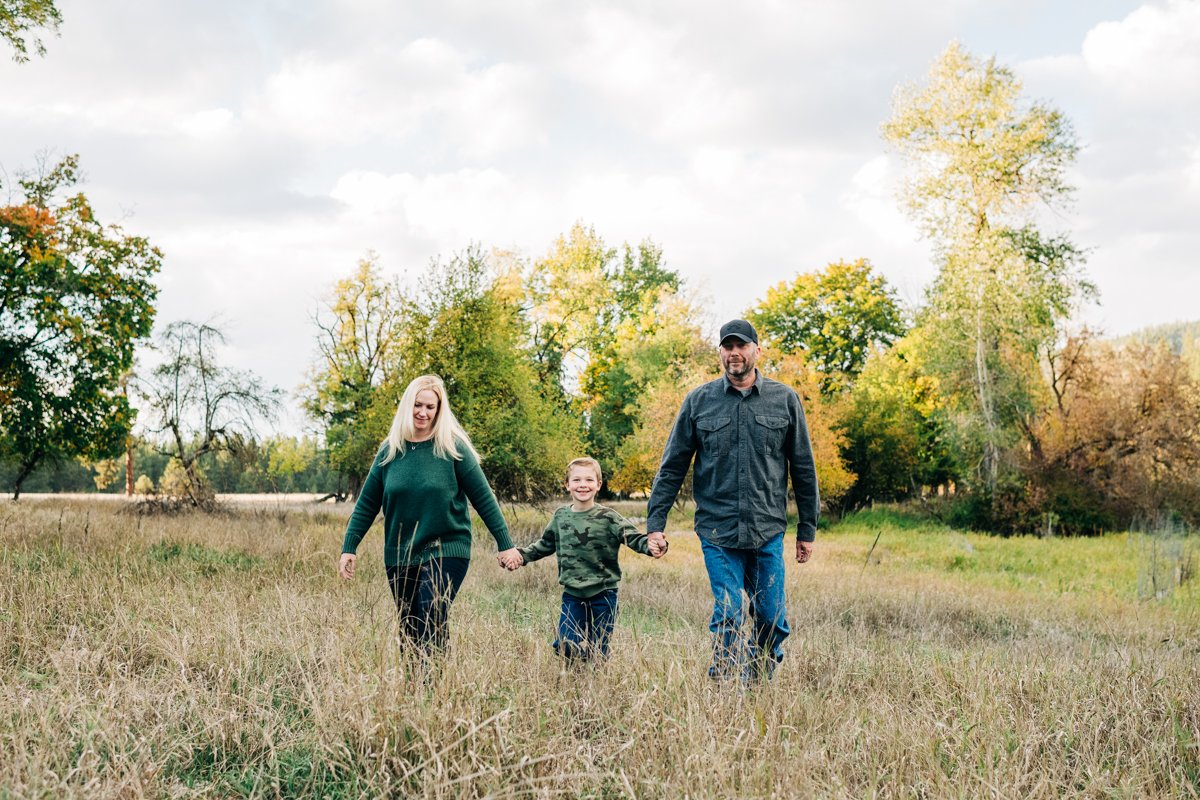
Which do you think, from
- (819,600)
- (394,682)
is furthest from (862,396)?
(394,682)

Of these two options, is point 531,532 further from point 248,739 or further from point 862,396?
point 862,396

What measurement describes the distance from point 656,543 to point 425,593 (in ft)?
4.62

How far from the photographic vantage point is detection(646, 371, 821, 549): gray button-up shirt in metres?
5.12

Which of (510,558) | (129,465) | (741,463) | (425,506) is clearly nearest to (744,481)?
(741,463)

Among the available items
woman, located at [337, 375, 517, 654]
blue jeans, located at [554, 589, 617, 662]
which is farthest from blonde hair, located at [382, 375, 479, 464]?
blue jeans, located at [554, 589, 617, 662]

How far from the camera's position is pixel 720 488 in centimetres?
522

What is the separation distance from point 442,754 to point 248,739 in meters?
1.08

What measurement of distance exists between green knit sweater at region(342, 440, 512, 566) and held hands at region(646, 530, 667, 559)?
→ 2.92ft

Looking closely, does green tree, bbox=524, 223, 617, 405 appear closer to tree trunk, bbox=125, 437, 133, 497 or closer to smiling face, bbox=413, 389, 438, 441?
tree trunk, bbox=125, 437, 133, 497

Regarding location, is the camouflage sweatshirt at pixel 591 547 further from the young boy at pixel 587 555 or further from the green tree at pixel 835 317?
the green tree at pixel 835 317

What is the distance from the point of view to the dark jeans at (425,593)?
479cm

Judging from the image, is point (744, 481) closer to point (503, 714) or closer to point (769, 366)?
point (503, 714)

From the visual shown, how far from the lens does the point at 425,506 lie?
5121 millimetres

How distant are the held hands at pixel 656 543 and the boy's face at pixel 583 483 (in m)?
0.46
